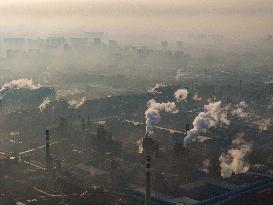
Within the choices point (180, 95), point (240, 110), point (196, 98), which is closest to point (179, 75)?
point (196, 98)

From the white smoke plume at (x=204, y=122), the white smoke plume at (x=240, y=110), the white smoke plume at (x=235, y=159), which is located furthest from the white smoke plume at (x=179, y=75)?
the white smoke plume at (x=235, y=159)

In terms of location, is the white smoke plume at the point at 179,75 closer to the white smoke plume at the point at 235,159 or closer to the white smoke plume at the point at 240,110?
the white smoke plume at the point at 240,110

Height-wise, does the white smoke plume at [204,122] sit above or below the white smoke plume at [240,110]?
above

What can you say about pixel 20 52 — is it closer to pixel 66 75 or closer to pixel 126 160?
pixel 66 75

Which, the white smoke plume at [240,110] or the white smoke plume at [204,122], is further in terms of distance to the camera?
the white smoke plume at [240,110]

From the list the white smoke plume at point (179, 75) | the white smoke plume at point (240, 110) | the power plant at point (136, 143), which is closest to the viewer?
the power plant at point (136, 143)

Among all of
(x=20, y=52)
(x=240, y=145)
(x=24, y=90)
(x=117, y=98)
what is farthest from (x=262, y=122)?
(x=20, y=52)

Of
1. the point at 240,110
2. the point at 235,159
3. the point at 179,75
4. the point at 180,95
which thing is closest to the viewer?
the point at 235,159

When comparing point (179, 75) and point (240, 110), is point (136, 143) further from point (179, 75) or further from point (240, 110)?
point (179, 75)
